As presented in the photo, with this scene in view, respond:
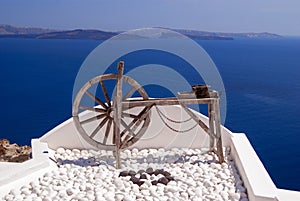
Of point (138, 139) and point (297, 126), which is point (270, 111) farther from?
point (138, 139)

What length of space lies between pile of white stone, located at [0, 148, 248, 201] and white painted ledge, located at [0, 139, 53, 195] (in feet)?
0.25

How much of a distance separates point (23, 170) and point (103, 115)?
1.37m

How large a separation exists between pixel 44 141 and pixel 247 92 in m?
31.5

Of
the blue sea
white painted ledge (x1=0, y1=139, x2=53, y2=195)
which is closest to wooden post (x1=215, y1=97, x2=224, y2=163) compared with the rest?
white painted ledge (x1=0, y1=139, x2=53, y2=195)

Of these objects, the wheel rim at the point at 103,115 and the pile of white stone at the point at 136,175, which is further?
the wheel rim at the point at 103,115

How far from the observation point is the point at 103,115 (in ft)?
17.9

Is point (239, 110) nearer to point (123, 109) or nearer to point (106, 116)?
point (106, 116)

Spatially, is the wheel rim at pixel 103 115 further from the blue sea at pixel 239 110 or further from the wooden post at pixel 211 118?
the blue sea at pixel 239 110

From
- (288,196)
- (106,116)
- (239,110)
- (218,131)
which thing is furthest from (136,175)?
(239,110)

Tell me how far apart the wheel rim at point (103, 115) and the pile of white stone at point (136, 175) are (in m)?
0.28

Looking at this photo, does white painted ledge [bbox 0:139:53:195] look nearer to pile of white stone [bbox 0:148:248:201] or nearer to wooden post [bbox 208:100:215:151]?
pile of white stone [bbox 0:148:248:201]

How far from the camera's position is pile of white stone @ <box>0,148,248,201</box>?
13.4 feet

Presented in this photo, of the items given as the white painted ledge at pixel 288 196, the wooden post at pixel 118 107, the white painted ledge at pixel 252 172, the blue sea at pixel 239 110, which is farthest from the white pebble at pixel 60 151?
the blue sea at pixel 239 110

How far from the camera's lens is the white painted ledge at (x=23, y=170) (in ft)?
13.9
